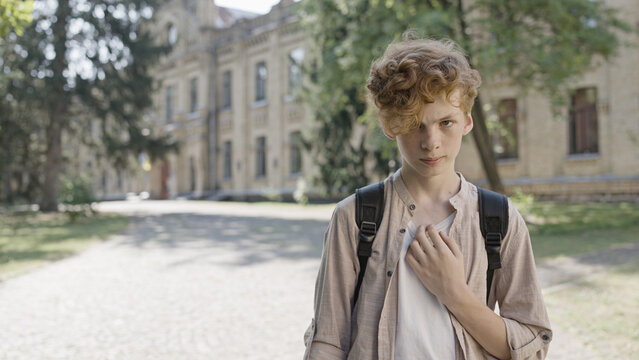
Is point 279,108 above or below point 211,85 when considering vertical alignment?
below

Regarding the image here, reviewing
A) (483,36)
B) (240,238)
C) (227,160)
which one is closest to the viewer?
(240,238)

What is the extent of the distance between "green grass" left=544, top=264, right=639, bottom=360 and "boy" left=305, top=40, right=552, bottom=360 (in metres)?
2.94

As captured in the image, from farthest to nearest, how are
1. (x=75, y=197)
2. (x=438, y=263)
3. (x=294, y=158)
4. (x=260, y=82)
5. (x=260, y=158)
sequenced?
(x=260, y=82) → (x=260, y=158) → (x=294, y=158) → (x=75, y=197) → (x=438, y=263)

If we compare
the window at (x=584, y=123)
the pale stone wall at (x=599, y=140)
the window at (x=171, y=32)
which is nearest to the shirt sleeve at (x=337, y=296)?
the pale stone wall at (x=599, y=140)

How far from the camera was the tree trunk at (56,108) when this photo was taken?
21.7m

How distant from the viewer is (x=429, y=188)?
173cm

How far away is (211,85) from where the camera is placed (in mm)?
36688

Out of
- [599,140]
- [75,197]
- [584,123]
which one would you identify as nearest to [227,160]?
[75,197]

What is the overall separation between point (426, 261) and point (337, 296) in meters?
0.31

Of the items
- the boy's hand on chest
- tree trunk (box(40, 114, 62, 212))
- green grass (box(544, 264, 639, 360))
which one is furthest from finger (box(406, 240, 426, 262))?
tree trunk (box(40, 114, 62, 212))

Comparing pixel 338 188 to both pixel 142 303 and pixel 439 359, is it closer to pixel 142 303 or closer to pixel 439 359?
pixel 142 303

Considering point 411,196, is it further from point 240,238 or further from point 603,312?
point 240,238

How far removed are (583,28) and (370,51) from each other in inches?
219

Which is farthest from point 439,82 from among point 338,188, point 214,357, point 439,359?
point 338,188
